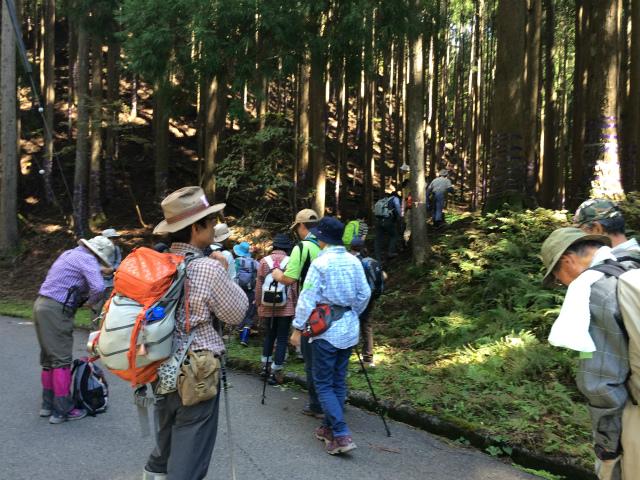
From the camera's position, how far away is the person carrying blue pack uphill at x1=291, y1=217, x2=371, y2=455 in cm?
502

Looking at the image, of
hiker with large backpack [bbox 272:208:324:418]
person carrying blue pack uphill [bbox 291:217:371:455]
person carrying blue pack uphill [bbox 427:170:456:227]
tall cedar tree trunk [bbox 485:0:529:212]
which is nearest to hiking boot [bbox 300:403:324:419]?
hiker with large backpack [bbox 272:208:324:418]

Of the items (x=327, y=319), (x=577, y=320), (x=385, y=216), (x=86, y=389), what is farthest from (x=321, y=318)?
(x=385, y=216)

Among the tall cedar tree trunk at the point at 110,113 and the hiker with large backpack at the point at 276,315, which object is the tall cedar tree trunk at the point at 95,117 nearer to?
the tall cedar tree trunk at the point at 110,113

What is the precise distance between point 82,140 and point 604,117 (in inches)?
693

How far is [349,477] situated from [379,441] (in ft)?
3.01

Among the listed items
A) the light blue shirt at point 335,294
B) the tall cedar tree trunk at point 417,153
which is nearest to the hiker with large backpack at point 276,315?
the light blue shirt at point 335,294

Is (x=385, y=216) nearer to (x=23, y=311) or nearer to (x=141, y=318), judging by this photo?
(x=23, y=311)

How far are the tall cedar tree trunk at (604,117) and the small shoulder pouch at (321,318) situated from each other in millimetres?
8114

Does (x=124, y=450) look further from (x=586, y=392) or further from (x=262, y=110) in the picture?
(x=262, y=110)

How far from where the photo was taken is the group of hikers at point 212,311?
10.5ft

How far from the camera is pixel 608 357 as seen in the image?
93.4 inches

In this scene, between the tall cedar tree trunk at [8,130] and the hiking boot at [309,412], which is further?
the tall cedar tree trunk at [8,130]

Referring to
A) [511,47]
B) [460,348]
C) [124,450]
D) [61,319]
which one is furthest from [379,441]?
[511,47]

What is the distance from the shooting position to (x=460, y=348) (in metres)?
Result: 8.22
